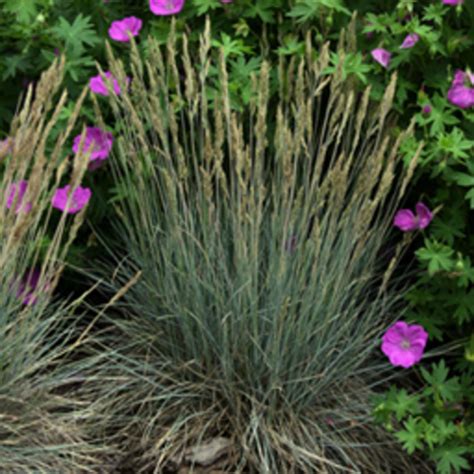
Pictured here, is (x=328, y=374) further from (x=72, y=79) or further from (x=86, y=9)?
(x=86, y=9)

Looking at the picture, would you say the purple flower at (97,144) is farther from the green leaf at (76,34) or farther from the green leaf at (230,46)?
the green leaf at (230,46)

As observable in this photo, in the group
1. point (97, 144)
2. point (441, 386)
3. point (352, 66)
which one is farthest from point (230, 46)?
point (441, 386)

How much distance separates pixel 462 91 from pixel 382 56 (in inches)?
12.5

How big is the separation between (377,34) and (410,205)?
68 centimetres

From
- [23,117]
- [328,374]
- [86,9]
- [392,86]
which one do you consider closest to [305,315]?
[328,374]

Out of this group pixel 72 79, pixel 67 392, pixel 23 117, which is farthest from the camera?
pixel 72 79

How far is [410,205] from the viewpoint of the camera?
3936mm

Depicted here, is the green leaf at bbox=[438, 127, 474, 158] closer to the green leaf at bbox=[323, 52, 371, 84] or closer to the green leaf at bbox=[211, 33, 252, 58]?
the green leaf at bbox=[323, 52, 371, 84]

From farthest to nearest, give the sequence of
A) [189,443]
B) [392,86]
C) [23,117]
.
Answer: [189,443] < [392,86] < [23,117]

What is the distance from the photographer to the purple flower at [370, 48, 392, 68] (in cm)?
350

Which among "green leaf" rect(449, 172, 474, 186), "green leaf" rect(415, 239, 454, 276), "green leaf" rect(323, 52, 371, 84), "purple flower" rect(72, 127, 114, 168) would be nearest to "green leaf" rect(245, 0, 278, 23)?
"green leaf" rect(323, 52, 371, 84)

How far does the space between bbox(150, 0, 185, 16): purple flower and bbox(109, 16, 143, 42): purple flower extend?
111mm

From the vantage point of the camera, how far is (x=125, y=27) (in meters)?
3.81

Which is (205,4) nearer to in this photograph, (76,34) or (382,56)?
(76,34)
